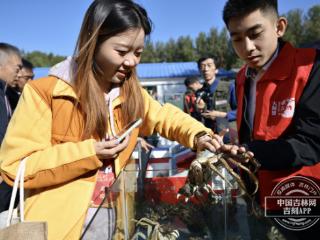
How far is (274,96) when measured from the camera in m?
1.35

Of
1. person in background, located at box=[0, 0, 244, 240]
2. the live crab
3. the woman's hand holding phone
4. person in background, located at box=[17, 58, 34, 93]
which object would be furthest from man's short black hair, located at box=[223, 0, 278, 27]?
person in background, located at box=[17, 58, 34, 93]

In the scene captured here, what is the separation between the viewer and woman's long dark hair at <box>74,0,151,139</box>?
1334 millimetres

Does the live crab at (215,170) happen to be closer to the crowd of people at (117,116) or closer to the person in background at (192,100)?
the crowd of people at (117,116)

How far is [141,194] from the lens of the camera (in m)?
1.35

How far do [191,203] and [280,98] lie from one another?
1.68 ft

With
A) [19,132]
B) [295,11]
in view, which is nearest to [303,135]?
[19,132]

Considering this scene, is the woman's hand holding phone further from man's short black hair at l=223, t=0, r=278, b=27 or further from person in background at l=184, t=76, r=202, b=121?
person in background at l=184, t=76, r=202, b=121

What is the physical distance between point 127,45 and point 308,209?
0.85m

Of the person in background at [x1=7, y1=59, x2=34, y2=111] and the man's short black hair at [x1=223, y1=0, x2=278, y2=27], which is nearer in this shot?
→ the man's short black hair at [x1=223, y1=0, x2=278, y2=27]

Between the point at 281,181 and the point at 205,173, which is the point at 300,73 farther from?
the point at 205,173

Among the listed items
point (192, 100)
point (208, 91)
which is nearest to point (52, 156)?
point (208, 91)

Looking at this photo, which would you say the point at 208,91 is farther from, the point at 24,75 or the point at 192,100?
the point at 24,75

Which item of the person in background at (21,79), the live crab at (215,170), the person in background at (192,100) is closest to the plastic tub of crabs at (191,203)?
the live crab at (215,170)

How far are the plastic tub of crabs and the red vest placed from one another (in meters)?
0.11
